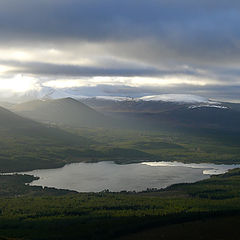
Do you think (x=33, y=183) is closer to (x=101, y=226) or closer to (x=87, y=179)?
(x=87, y=179)

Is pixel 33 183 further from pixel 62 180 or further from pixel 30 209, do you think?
pixel 30 209

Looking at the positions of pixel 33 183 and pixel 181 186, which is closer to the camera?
pixel 181 186

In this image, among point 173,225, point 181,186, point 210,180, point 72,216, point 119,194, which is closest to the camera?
point 173,225

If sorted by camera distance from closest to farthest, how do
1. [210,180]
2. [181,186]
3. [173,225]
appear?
[173,225] → [181,186] → [210,180]

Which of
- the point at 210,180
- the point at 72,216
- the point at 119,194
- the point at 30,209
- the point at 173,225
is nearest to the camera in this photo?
the point at 173,225

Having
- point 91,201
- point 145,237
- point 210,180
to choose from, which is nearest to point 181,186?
point 210,180

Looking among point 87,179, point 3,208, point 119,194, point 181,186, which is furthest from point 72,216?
point 87,179
